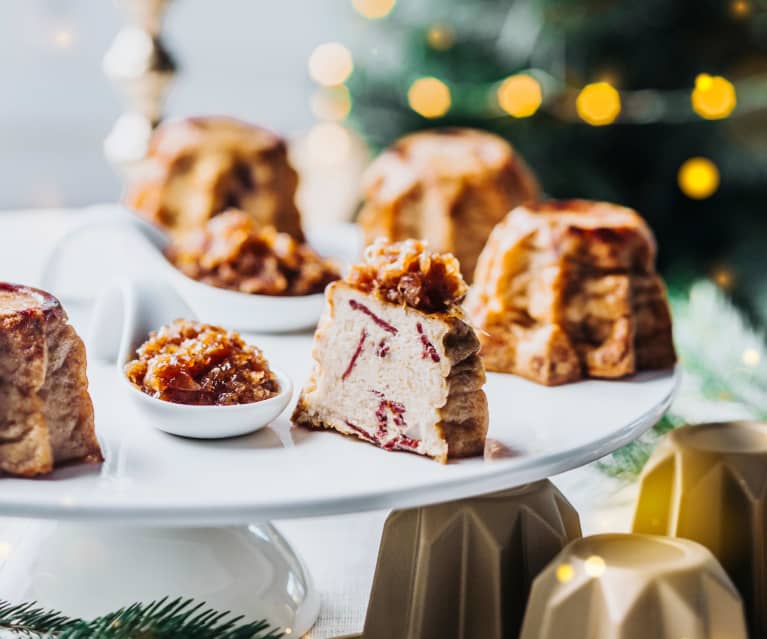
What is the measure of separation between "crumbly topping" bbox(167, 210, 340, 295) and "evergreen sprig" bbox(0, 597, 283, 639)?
2.96 ft

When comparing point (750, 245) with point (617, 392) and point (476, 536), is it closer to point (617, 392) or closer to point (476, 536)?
point (617, 392)

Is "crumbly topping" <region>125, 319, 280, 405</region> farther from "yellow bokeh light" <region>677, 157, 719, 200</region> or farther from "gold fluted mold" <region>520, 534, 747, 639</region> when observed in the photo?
"yellow bokeh light" <region>677, 157, 719, 200</region>

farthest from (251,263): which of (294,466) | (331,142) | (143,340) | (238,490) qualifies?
(331,142)

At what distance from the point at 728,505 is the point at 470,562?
0.44m

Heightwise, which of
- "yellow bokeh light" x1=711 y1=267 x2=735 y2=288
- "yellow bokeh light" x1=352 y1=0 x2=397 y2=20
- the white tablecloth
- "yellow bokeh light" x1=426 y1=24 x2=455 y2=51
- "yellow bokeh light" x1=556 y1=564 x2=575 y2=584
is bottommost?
the white tablecloth

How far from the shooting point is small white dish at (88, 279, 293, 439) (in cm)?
170

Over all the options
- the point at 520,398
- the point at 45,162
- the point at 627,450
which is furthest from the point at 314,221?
the point at 520,398

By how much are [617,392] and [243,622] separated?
2.73 feet

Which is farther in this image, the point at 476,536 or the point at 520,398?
the point at 520,398

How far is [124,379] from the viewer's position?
1798 millimetres

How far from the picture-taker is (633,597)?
141 cm

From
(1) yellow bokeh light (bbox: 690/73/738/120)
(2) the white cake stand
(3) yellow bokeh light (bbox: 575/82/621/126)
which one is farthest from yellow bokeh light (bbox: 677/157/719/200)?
(2) the white cake stand

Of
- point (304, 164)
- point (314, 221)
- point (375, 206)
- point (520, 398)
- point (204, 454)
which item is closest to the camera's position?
point (204, 454)

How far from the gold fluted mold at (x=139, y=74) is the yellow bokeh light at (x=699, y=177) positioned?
186cm
